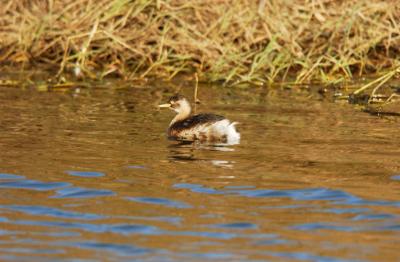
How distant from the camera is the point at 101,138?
991 cm

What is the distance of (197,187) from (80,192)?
86 centimetres

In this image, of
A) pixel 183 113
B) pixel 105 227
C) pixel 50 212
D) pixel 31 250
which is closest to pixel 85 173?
pixel 50 212

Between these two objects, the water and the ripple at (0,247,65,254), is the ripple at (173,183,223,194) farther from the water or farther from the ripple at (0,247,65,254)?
the ripple at (0,247,65,254)

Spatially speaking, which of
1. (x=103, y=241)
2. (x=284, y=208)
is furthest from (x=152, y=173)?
(x=103, y=241)

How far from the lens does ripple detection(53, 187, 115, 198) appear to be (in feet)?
24.1

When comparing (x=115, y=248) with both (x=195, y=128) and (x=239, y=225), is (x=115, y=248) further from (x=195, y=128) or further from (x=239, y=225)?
(x=195, y=128)

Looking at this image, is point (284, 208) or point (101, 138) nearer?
point (284, 208)

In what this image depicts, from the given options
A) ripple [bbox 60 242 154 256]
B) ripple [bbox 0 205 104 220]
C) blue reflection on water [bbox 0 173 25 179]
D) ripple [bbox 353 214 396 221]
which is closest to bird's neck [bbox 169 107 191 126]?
blue reflection on water [bbox 0 173 25 179]

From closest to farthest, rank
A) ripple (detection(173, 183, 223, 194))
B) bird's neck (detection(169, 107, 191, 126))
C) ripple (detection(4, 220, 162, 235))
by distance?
ripple (detection(4, 220, 162, 235)) → ripple (detection(173, 183, 223, 194)) → bird's neck (detection(169, 107, 191, 126))

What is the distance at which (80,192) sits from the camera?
743cm

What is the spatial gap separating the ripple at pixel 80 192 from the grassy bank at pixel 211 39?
676 cm

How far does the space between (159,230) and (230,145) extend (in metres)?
3.41

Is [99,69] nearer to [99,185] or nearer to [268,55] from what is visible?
[268,55]

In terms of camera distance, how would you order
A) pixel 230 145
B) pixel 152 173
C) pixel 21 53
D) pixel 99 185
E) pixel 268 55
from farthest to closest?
1. pixel 21 53
2. pixel 268 55
3. pixel 230 145
4. pixel 152 173
5. pixel 99 185
